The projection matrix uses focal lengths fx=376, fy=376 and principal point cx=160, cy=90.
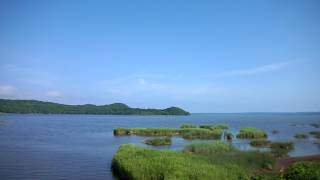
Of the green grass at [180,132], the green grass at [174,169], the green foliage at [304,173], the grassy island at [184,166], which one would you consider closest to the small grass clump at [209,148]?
the grassy island at [184,166]

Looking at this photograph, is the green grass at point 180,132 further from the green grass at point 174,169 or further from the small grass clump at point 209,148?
the green grass at point 174,169

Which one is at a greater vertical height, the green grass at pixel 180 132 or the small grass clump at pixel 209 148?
the green grass at pixel 180 132

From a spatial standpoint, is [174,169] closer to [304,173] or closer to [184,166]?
[184,166]

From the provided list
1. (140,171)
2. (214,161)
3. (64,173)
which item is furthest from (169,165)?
(64,173)

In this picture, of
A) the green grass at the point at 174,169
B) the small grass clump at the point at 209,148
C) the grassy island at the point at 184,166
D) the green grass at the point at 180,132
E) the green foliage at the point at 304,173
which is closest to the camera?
the green foliage at the point at 304,173

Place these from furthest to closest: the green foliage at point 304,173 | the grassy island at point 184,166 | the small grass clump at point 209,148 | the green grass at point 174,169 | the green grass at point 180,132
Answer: the green grass at point 180,132 → the small grass clump at point 209,148 → the grassy island at point 184,166 → the green grass at point 174,169 → the green foliage at point 304,173

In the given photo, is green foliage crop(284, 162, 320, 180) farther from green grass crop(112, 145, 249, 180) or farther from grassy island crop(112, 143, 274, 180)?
green grass crop(112, 145, 249, 180)

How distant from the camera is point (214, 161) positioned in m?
26.7

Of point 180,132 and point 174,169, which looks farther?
point 180,132

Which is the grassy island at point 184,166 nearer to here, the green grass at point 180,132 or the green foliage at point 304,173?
the green foliage at point 304,173

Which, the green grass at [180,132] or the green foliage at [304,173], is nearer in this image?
the green foliage at [304,173]

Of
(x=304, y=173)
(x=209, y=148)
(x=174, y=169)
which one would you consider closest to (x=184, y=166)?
(x=174, y=169)

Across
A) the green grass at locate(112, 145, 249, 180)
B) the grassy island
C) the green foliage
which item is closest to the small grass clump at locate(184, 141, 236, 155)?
the grassy island

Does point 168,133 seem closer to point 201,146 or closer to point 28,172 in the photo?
point 201,146
